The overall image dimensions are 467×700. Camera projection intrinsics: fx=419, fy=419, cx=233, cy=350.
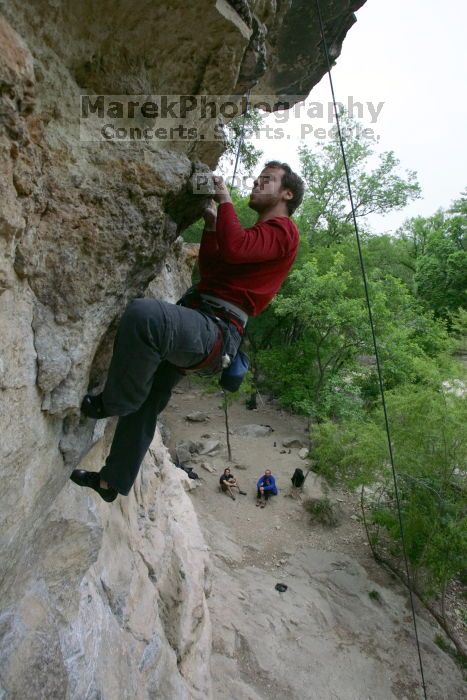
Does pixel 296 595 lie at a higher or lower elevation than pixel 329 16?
lower

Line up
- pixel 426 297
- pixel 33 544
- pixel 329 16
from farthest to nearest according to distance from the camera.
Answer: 1. pixel 426 297
2. pixel 329 16
3. pixel 33 544

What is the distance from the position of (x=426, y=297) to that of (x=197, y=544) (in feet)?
79.5

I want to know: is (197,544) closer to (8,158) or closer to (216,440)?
(8,158)

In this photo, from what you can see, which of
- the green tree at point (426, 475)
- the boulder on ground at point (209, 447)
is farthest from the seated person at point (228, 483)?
the green tree at point (426, 475)

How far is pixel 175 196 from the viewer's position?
2748 millimetres

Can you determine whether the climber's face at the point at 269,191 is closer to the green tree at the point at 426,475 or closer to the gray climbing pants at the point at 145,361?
the gray climbing pants at the point at 145,361

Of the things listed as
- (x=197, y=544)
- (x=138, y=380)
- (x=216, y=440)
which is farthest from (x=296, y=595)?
(x=138, y=380)

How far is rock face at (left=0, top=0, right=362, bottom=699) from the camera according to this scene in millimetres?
2002

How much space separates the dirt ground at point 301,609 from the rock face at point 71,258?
3865 mm

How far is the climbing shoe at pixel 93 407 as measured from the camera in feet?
8.60

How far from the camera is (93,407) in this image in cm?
262

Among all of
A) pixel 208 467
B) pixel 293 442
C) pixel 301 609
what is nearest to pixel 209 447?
pixel 208 467

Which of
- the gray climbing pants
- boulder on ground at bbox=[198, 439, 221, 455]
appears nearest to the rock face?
the gray climbing pants

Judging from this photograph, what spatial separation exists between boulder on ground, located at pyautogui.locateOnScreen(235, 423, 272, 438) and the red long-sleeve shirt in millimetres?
14064
